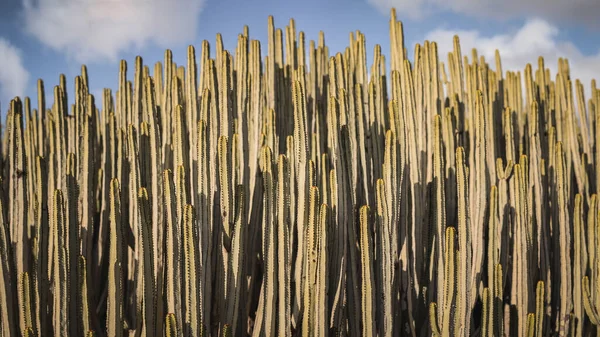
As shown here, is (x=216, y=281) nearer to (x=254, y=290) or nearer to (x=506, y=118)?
(x=254, y=290)

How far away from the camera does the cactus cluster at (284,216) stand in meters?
1.74

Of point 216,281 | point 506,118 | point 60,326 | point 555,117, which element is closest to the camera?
point 60,326

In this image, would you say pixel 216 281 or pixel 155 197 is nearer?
pixel 216 281

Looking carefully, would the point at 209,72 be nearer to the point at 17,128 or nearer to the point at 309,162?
the point at 309,162

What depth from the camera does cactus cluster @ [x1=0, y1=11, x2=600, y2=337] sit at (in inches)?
68.3

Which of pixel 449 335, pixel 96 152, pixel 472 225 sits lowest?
pixel 449 335

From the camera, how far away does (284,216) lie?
1.78 metres

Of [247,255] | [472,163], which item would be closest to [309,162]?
[247,255]

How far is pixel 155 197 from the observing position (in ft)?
6.48

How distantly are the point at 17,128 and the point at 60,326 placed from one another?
104cm

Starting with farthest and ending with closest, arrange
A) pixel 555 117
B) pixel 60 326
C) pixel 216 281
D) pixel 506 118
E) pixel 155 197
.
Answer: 1. pixel 555 117
2. pixel 506 118
3. pixel 155 197
4. pixel 216 281
5. pixel 60 326

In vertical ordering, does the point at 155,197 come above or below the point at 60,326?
above

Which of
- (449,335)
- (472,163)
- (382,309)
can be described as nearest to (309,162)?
(382,309)

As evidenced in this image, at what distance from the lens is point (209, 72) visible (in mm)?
2154
